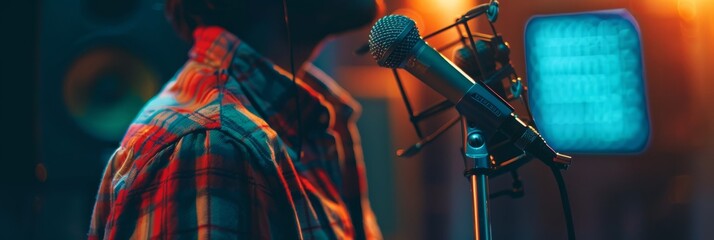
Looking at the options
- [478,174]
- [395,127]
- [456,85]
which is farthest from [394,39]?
[395,127]

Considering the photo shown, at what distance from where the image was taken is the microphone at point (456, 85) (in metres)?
0.82

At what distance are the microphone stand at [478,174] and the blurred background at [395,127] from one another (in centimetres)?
165

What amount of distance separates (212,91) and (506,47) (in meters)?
0.43

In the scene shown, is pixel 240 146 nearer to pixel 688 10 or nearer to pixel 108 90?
pixel 108 90

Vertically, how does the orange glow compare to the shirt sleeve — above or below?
above

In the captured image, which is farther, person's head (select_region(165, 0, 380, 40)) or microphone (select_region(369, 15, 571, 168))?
person's head (select_region(165, 0, 380, 40))

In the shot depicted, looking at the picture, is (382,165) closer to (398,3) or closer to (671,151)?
(398,3)

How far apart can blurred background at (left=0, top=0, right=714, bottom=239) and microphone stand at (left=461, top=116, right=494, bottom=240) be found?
165 centimetres

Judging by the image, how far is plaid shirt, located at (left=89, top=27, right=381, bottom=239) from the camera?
865mm

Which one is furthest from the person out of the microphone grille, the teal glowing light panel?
the teal glowing light panel

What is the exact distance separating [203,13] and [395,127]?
1922 millimetres

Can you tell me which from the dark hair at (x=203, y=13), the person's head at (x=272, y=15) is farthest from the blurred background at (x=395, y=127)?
the dark hair at (x=203, y=13)

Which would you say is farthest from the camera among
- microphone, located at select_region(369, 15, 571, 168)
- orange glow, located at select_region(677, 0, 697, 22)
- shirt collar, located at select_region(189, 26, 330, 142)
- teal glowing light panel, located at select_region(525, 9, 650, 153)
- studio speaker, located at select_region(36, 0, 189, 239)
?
teal glowing light panel, located at select_region(525, 9, 650, 153)

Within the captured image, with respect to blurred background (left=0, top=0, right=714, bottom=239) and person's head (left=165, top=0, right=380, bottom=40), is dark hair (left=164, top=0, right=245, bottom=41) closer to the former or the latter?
person's head (left=165, top=0, right=380, bottom=40)
